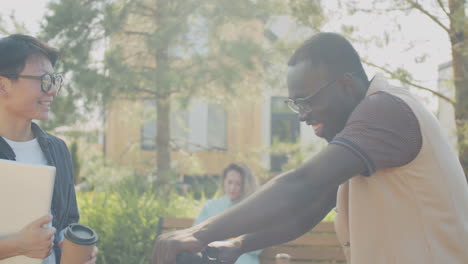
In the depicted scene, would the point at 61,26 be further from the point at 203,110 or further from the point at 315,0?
the point at 203,110

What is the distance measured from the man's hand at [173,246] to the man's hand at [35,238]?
0.82m

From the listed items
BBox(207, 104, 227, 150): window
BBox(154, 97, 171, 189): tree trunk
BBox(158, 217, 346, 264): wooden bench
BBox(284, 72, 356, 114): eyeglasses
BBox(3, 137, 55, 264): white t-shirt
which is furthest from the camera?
BBox(207, 104, 227, 150): window

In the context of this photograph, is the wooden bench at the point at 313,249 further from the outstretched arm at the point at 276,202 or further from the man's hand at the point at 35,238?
the outstretched arm at the point at 276,202

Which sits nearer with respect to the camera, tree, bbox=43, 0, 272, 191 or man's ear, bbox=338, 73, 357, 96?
man's ear, bbox=338, 73, 357, 96

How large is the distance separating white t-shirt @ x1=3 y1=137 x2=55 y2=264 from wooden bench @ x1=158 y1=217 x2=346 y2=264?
2.56 m

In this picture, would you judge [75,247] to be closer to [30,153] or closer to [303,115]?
[30,153]

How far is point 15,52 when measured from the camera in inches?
100

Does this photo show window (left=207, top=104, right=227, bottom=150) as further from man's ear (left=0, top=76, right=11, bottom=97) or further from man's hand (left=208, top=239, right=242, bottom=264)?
man's hand (left=208, top=239, right=242, bottom=264)

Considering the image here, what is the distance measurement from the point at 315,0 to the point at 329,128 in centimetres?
477

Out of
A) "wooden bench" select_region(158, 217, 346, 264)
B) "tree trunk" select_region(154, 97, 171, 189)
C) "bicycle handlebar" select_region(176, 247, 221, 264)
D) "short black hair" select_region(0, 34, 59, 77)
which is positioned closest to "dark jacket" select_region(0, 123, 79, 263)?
"short black hair" select_region(0, 34, 59, 77)

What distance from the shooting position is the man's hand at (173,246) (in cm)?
149

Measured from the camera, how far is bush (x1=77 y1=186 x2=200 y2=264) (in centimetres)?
532

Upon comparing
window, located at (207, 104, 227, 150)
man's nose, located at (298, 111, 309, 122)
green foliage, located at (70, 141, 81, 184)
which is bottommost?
green foliage, located at (70, 141, 81, 184)

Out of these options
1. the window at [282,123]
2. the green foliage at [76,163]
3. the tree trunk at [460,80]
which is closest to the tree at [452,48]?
the tree trunk at [460,80]
